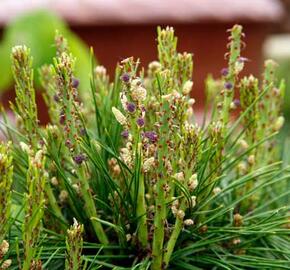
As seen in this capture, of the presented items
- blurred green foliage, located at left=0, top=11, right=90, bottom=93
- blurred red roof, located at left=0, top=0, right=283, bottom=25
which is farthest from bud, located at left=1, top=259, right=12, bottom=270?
blurred red roof, located at left=0, top=0, right=283, bottom=25

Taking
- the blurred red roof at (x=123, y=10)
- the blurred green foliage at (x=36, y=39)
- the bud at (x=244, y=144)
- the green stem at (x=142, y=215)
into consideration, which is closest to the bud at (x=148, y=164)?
the green stem at (x=142, y=215)

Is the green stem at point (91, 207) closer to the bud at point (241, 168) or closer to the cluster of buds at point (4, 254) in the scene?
the cluster of buds at point (4, 254)

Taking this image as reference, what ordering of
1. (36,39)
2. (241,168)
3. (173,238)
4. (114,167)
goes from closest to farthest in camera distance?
1. (173,238)
2. (114,167)
3. (241,168)
4. (36,39)

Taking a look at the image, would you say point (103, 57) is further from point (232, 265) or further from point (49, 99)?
point (232, 265)

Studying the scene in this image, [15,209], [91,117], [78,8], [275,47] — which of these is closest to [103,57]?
[78,8]

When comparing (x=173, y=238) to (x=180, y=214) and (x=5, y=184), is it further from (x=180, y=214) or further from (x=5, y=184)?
(x=5, y=184)

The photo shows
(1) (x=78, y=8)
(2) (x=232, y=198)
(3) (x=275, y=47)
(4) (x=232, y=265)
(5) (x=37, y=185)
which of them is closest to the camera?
(5) (x=37, y=185)

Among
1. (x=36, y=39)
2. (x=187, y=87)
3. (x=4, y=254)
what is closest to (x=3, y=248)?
(x=4, y=254)

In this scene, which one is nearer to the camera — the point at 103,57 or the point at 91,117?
the point at 91,117

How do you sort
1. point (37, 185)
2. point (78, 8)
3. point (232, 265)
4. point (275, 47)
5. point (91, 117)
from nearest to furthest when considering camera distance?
point (37, 185) < point (232, 265) < point (91, 117) < point (78, 8) < point (275, 47)
